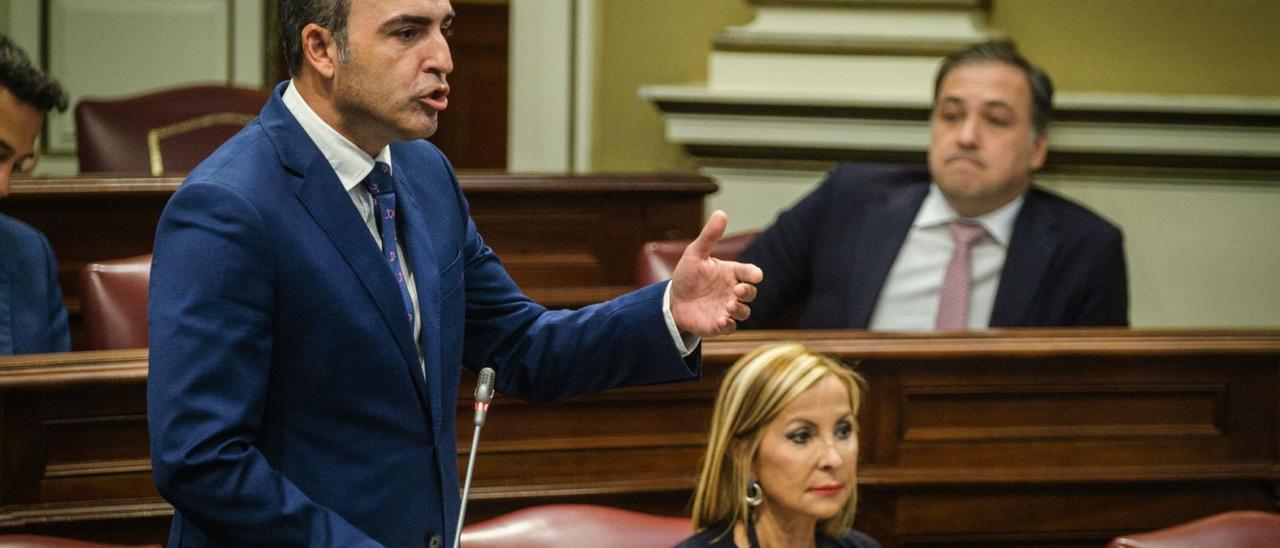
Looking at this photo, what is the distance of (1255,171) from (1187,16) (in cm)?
48

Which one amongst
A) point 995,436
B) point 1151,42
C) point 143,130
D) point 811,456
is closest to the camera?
point 811,456

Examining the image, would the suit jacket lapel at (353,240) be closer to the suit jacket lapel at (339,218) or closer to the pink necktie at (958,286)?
the suit jacket lapel at (339,218)

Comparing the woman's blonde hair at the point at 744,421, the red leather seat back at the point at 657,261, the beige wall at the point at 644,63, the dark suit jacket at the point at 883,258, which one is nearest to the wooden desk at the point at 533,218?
the red leather seat back at the point at 657,261

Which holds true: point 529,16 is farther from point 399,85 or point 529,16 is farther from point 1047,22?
point 399,85

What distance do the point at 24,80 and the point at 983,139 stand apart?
1.74 metres

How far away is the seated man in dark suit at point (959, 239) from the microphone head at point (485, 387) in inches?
64.3

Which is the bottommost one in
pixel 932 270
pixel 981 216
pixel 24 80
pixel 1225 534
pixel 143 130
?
pixel 1225 534

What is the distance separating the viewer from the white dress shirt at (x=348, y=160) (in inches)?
54.9

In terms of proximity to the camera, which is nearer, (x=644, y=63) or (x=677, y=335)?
(x=677, y=335)

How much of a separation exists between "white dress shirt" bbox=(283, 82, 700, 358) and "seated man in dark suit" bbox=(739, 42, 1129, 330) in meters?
1.61

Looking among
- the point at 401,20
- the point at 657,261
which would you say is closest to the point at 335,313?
the point at 401,20

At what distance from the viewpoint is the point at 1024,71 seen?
3.07 m

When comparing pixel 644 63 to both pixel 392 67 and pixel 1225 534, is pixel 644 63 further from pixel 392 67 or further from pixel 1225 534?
pixel 392 67

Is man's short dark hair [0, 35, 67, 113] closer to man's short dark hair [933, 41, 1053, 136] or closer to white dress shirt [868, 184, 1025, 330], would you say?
white dress shirt [868, 184, 1025, 330]
